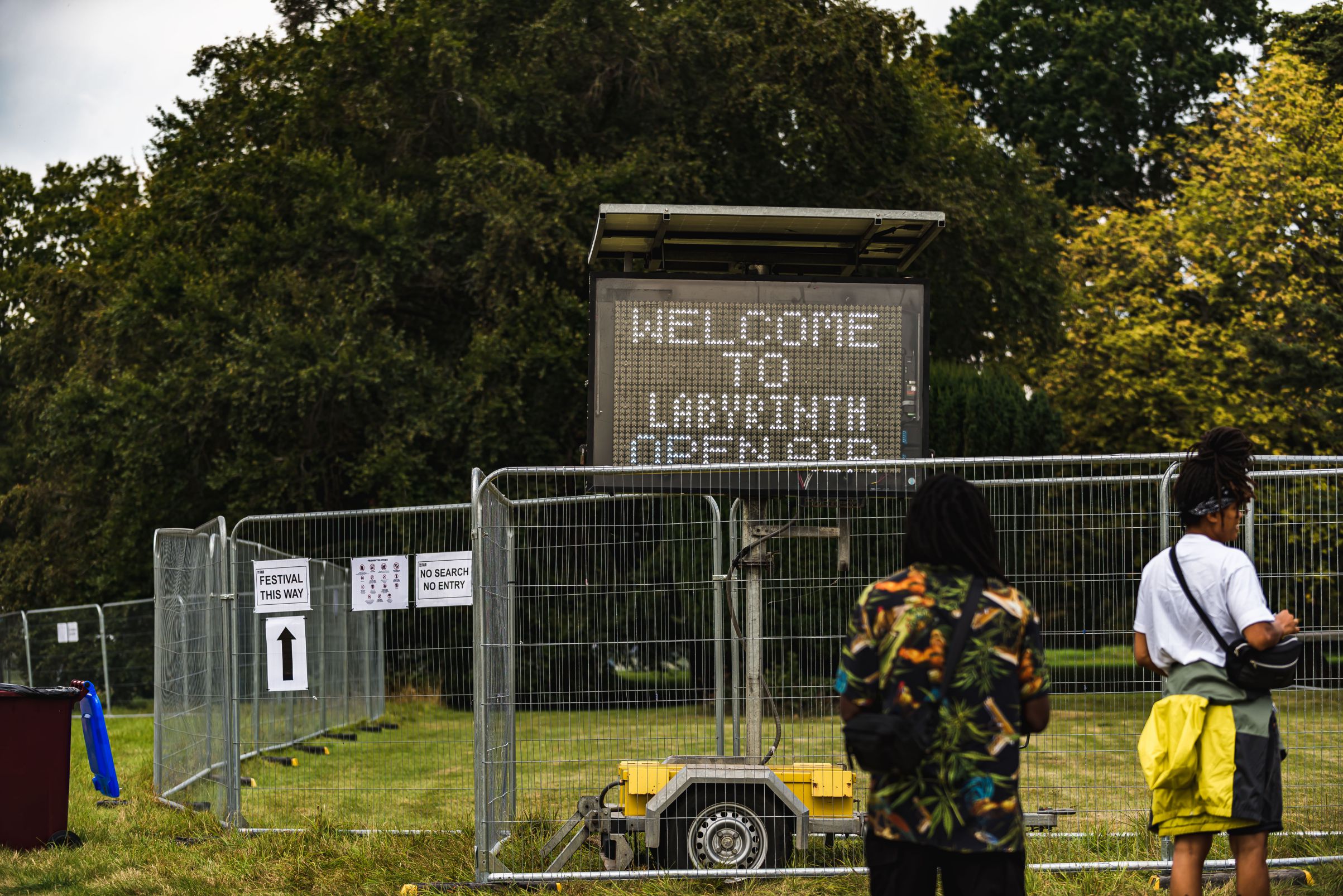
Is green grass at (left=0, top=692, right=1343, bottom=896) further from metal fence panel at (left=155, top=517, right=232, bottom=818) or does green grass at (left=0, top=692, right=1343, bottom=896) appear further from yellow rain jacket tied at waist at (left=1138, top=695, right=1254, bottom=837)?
yellow rain jacket tied at waist at (left=1138, top=695, right=1254, bottom=837)

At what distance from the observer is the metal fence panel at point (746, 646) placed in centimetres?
735

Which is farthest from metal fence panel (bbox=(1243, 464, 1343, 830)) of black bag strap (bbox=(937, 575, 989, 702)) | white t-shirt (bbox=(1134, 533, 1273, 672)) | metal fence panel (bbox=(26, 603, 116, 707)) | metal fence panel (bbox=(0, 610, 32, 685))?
metal fence panel (bbox=(0, 610, 32, 685))

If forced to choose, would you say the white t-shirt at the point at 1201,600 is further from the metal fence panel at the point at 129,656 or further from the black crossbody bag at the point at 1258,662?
the metal fence panel at the point at 129,656

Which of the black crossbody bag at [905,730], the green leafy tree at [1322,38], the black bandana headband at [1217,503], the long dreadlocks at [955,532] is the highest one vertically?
the green leafy tree at [1322,38]

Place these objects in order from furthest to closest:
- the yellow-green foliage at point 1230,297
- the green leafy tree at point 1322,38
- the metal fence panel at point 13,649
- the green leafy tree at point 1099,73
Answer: the green leafy tree at point 1099,73 < the green leafy tree at point 1322,38 < the yellow-green foliage at point 1230,297 < the metal fence panel at point 13,649

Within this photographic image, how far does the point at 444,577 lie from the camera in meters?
8.41

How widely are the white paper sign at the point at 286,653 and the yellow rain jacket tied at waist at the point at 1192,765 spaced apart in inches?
246

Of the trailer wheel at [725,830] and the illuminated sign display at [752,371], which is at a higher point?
the illuminated sign display at [752,371]

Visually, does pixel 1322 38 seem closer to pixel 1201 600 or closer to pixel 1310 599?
pixel 1310 599

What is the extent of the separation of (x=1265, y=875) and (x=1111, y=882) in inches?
71.7

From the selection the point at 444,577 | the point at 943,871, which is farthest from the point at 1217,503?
the point at 444,577

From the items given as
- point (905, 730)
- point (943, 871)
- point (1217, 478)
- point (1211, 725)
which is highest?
point (1217, 478)

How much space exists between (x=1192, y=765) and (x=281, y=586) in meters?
6.34

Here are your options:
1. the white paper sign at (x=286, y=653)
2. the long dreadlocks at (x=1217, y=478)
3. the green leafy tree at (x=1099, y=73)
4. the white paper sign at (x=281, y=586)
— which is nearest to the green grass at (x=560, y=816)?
the white paper sign at (x=286, y=653)
